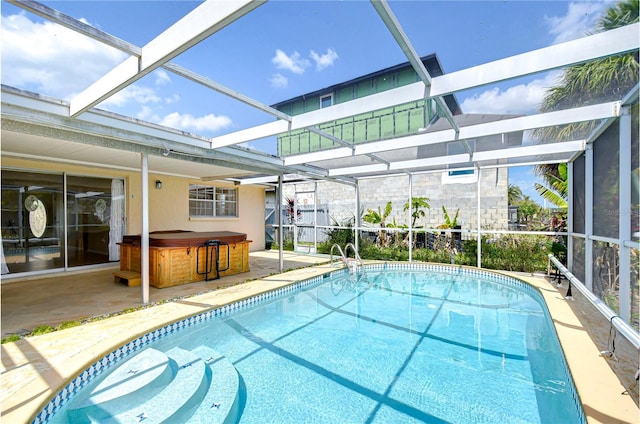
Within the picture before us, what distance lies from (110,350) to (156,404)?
129 cm

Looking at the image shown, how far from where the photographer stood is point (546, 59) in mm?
3230

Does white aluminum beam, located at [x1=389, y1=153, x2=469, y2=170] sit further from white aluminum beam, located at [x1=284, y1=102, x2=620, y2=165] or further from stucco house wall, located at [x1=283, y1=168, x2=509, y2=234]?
stucco house wall, located at [x1=283, y1=168, x2=509, y2=234]

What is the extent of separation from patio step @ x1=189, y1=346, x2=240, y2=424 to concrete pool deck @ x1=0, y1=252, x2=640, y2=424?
54.7 inches

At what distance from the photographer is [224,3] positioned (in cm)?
238

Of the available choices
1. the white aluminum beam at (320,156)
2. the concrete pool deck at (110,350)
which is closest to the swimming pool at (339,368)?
the concrete pool deck at (110,350)

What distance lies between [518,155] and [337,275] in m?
6.28

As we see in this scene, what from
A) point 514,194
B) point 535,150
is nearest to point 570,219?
point 535,150

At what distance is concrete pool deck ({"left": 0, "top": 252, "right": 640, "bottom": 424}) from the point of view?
111 inches

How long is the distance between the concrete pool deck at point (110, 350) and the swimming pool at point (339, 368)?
0.16m

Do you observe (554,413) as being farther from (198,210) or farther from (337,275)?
(198,210)

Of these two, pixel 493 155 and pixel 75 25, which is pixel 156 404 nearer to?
pixel 75 25

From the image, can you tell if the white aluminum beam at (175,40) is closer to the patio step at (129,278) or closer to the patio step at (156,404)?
the patio step at (156,404)

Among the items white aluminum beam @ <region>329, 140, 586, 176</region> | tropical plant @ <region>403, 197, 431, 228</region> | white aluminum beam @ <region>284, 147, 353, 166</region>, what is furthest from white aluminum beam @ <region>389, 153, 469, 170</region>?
tropical plant @ <region>403, 197, 431, 228</region>

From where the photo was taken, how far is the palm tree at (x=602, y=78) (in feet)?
9.91
